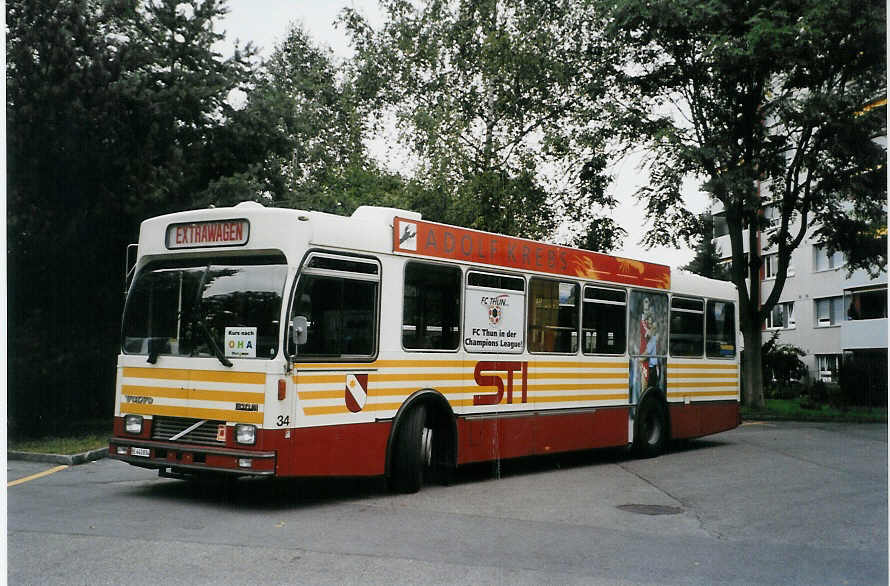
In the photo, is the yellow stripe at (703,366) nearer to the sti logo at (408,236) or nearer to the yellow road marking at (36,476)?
the sti logo at (408,236)

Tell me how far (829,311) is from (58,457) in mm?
48642

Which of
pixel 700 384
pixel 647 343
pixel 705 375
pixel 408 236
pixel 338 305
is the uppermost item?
pixel 408 236

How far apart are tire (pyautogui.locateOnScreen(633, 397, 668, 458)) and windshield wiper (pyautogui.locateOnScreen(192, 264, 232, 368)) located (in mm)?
7753

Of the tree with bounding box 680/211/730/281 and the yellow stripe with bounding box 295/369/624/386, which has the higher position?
the tree with bounding box 680/211/730/281

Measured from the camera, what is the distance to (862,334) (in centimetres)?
4744

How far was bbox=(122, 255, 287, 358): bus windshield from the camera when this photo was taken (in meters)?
9.35

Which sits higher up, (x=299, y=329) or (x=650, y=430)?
(x=299, y=329)

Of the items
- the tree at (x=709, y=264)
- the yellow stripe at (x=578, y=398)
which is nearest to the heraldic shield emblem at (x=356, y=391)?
the yellow stripe at (x=578, y=398)

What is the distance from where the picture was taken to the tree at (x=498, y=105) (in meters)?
27.7

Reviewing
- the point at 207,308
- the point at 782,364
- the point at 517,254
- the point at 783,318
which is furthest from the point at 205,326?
the point at 783,318

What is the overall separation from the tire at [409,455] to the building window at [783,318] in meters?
50.5

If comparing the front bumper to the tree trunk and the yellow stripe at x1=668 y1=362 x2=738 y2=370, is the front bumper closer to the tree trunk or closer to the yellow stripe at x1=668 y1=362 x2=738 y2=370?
the yellow stripe at x1=668 y1=362 x2=738 y2=370

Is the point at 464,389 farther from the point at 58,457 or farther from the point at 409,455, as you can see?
the point at 58,457

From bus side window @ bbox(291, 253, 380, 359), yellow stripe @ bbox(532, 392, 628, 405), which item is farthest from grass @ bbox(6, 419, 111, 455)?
yellow stripe @ bbox(532, 392, 628, 405)
